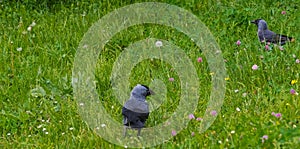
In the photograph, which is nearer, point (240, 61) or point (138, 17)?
point (240, 61)

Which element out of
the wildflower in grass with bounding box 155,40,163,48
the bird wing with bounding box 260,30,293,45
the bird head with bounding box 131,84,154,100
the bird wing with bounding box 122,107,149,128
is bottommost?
the bird wing with bounding box 122,107,149,128

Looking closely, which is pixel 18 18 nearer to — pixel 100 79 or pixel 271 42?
pixel 100 79

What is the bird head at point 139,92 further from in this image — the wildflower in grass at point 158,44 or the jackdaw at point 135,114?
the wildflower in grass at point 158,44

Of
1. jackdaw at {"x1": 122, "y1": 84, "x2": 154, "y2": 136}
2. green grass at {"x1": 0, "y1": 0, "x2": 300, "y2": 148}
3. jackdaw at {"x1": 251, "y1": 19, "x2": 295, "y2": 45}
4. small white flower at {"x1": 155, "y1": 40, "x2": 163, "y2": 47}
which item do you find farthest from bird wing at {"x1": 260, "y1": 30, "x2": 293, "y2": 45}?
jackdaw at {"x1": 122, "y1": 84, "x2": 154, "y2": 136}

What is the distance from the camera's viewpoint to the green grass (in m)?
4.79

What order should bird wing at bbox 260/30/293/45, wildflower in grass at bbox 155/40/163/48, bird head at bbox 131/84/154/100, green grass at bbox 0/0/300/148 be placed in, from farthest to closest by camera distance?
wildflower in grass at bbox 155/40/163/48 < bird wing at bbox 260/30/293/45 < bird head at bbox 131/84/154/100 < green grass at bbox 0/0/300/148

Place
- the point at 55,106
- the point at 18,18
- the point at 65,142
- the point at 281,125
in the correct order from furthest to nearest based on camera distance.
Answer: the point at 18,18
the point at 55,106
the point at 65,142
the point at 281,125

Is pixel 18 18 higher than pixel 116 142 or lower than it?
higher

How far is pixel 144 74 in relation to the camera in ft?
20.8

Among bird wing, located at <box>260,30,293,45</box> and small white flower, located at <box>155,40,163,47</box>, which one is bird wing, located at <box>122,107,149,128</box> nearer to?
small white flower, located at <box>155,40,163,47</box>

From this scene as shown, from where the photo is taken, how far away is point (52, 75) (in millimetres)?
6543

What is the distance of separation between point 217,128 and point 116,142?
807 mm

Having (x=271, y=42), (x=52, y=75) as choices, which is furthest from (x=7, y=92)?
(x=271, y=42)

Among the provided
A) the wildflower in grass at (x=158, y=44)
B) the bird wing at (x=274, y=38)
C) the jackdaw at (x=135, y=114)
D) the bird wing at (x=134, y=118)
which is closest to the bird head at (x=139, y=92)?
the jackdaw at (x=135, y=114)
